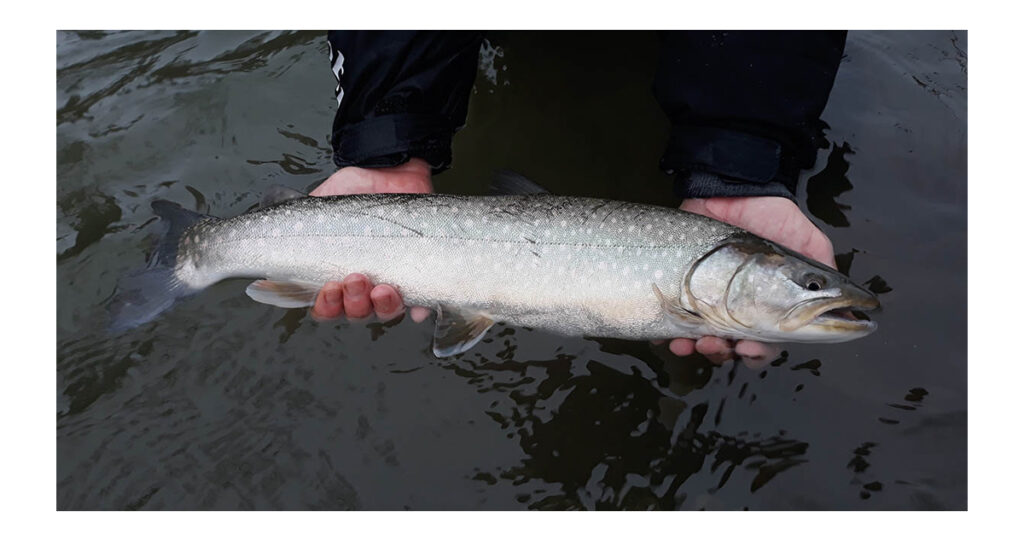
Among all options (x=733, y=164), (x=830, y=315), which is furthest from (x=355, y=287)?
(x=830, y=315)

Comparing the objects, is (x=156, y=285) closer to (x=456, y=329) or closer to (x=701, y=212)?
(x=456, y=329)

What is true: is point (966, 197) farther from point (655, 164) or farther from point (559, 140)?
point (559, 140)

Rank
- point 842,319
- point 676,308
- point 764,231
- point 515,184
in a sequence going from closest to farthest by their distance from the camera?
1. point 842,319
2. point 676,308
3. point 515,184
4. point 764,231

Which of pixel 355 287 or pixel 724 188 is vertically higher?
pixel 724 188

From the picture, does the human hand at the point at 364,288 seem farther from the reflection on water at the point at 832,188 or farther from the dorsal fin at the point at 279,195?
the reflection on water at the point at 832,188

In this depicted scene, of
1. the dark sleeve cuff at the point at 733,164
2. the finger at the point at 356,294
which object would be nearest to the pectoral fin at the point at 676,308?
the dark sleeve cuff at the point at 733,164

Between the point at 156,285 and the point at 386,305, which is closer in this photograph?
the point at 386,305
